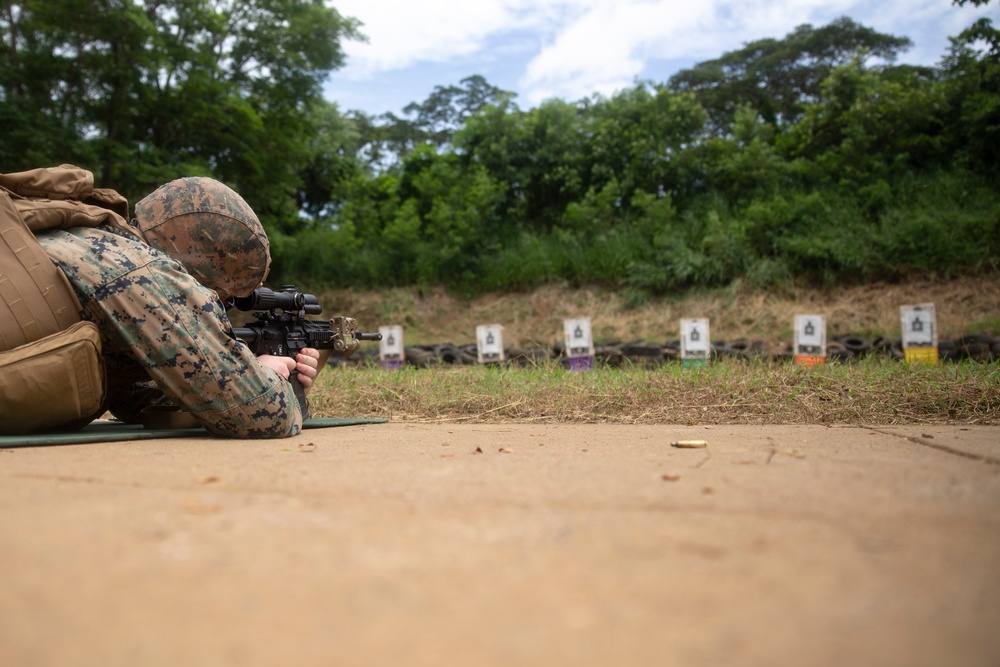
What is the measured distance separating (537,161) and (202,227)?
9.97 metres

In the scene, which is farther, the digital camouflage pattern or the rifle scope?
the rifle scope

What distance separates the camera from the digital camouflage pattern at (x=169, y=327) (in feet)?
6.40

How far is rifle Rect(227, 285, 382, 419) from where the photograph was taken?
261cm

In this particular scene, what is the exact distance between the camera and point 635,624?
0.64m

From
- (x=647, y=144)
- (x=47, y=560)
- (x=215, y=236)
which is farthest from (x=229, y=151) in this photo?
(x=47, y=560)

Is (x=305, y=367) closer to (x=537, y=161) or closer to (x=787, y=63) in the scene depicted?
(x=537, y=161)

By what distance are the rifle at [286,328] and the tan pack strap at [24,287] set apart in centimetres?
66

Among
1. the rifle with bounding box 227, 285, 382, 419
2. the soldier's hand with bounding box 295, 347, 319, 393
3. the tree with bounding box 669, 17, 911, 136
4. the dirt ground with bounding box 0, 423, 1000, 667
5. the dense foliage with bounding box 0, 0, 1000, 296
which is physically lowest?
the dirt ground with bounding box 0, 423, 1000, 667

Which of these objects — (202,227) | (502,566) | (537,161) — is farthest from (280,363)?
(537,161)

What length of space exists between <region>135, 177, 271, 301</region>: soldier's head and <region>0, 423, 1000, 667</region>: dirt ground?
3.72ft

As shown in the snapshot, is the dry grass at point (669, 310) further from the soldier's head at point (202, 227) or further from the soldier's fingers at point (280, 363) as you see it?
the soldier's head at point (202, 227)

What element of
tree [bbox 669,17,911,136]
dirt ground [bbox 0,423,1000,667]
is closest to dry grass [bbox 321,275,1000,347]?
dirt ground [bbox 0,423,1000,667]

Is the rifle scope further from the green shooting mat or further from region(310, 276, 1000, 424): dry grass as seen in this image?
region(310, 276, 1000, 424): dry grass

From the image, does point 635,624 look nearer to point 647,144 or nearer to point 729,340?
point 729,340
